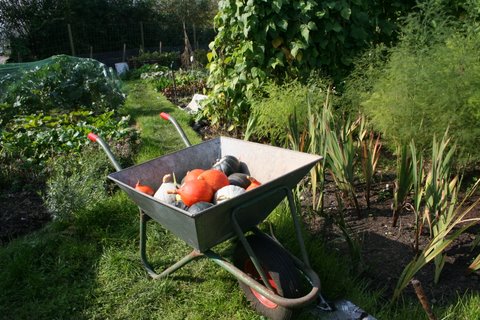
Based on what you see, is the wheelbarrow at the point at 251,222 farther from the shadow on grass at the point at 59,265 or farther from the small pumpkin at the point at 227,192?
the shadow on grass at the point at 59,265

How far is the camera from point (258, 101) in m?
3.68

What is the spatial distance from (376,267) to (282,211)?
0.72 metres

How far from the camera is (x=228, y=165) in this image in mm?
2184

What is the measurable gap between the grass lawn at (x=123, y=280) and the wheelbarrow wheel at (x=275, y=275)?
9 centimetres

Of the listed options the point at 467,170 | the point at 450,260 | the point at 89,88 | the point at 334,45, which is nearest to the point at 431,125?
the point at 467,170

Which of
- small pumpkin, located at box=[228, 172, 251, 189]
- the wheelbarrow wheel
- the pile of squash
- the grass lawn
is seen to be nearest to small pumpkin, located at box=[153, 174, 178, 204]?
the pile of squash

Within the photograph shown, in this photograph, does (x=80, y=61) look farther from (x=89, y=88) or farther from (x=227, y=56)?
(x=227, y=56)

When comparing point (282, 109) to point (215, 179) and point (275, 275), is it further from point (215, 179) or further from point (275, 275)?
point (275, 275)

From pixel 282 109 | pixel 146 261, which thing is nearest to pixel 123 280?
pixel 146 261

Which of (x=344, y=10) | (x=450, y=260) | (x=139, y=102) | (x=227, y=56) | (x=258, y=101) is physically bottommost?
(x=139, y=102)

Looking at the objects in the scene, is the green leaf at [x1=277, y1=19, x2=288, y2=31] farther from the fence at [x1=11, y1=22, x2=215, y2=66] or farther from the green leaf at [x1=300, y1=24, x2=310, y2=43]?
the fence at [x1=11, y1=22, x2=215, y2=66]

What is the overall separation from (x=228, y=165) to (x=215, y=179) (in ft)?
0.81

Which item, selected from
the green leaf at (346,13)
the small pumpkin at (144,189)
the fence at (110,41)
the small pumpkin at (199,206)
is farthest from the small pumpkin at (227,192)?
the fence at (110,41)

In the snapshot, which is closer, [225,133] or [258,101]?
[258,101]
